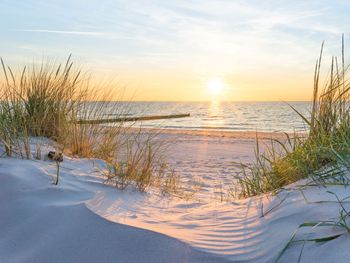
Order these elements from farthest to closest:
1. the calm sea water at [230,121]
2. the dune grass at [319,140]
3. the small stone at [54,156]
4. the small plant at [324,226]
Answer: the calm sea water at [230,121], the small stone at [54,156], the dune grass at [319,140], the small plant at [324,226]

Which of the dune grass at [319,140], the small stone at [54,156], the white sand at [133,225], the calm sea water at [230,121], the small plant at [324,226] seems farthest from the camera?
the calm sea water at [230,121]

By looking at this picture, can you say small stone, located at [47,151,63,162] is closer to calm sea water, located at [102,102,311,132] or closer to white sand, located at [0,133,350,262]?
white sand, located at [0,133,350,262]

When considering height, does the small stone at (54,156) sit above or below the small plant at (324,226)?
above

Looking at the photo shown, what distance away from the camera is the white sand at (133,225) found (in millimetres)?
1611

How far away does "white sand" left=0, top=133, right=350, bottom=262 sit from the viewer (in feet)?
5.29

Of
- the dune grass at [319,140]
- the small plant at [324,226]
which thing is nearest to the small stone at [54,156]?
the dune grass at [319,140]

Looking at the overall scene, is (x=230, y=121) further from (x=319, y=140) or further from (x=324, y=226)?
(x=324, y=226)

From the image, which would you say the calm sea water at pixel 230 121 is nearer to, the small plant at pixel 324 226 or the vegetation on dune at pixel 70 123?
the vegetation on dune at pixel 70 123

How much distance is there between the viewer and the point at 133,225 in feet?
6.25

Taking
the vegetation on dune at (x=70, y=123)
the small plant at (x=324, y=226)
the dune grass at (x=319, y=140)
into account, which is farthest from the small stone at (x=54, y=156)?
the small plant at (x=324, y=226)

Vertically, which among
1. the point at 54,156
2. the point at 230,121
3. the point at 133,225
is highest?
→ the point at 54,156

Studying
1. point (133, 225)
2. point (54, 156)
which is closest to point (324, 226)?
point (133, 225)

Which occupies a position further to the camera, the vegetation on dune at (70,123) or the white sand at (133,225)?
the vegetation on dune at (70,123)

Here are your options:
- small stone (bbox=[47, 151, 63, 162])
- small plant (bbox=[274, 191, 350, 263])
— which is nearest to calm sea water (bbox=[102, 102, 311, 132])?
small stone (bbox=[47, 151, 63, 162])
